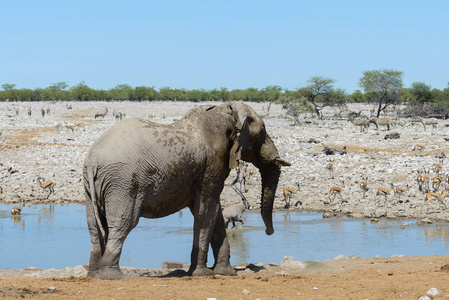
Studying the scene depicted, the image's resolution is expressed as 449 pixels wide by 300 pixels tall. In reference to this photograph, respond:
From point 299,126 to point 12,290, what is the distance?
121 ft

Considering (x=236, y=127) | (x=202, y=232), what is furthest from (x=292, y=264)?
(x=236, y=127)

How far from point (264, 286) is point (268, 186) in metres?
2.29

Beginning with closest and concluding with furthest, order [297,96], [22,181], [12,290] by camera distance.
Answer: [12,290]
[22,181]
[297,96]

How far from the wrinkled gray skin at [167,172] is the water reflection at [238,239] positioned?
3.86 metres

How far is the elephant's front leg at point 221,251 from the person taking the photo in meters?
8.94

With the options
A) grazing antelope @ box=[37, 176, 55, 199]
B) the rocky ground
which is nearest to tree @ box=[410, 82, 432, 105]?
the rocky ground

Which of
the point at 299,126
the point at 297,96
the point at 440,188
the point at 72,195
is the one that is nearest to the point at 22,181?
the point at 72,195

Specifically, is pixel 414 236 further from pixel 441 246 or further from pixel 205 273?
pixel 205 273

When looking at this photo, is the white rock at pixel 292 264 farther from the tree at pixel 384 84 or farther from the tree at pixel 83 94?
the tree at pixel 83 94

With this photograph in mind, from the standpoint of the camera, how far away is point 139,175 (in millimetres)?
7691

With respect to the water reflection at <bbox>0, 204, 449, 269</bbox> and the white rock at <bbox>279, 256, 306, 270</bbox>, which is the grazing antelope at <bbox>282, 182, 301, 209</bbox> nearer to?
the water reflection at <bbox>0, 204, 449, 269</bbox>

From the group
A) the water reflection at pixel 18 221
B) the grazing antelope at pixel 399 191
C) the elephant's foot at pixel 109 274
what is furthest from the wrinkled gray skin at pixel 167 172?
the grazing antelope at pixel 399 191

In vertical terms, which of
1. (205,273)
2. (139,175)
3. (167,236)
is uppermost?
(139,175)

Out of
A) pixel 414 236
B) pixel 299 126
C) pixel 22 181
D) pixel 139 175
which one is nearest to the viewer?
pixel 139 175
